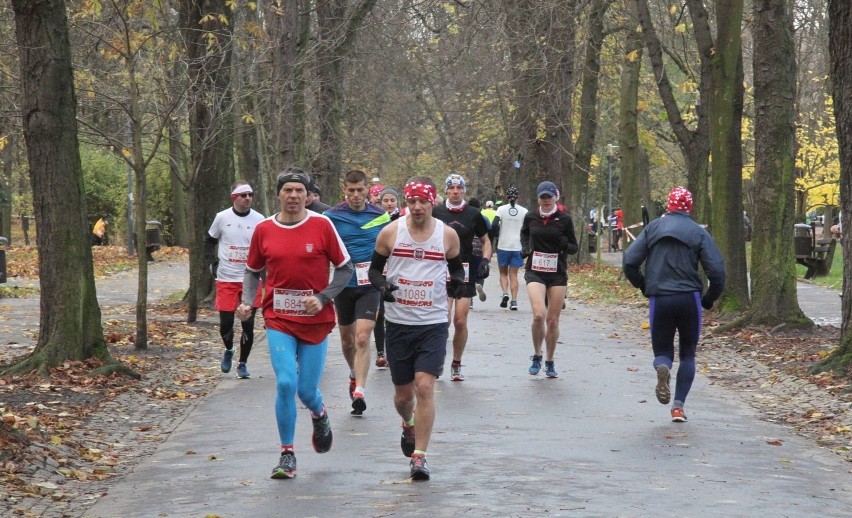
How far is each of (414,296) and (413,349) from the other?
34cm

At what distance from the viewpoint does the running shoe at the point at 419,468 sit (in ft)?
26.5

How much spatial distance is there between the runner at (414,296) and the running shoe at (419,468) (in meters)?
0.22

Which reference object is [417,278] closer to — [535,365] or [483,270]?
[483,270]

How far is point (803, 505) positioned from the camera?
762 centimetres

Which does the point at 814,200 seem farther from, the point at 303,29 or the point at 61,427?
the point at 61,427

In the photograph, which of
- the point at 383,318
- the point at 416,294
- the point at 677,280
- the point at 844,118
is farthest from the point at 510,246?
the point at 416,294

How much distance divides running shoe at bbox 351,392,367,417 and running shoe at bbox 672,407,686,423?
2.48 metres

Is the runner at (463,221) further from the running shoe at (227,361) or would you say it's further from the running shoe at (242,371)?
the running shoe at (227,361)

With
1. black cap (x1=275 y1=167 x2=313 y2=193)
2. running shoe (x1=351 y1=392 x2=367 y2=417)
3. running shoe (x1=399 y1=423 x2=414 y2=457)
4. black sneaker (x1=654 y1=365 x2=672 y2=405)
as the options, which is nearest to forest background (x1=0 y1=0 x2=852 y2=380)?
black sneaker (x1=654 y1=365 x2=672 y2=405)

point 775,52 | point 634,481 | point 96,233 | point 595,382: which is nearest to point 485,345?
point 595,382

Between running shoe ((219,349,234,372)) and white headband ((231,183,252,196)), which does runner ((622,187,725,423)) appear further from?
running shoe ((219,349,234,372))

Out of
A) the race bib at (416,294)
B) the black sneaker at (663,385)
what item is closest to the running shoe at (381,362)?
the black sneaker at (663,385)

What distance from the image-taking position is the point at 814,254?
31.2 m

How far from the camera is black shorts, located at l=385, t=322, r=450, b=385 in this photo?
27.8 ft
